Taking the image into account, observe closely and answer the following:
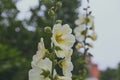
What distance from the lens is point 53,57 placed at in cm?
346

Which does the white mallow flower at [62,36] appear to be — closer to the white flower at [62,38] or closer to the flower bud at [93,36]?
the white flower at [62,38]

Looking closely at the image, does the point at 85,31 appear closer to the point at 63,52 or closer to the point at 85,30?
the point at 85,30

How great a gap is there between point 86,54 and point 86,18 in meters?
0.38

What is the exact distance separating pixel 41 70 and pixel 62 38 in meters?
0.26

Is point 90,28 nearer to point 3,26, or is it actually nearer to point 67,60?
point 67,60

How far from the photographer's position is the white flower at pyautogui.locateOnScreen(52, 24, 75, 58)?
344 cm

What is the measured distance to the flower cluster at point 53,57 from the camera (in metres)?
3.40

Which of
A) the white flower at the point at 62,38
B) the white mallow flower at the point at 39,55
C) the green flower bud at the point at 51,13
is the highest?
the green flower bud at the point at 51,13

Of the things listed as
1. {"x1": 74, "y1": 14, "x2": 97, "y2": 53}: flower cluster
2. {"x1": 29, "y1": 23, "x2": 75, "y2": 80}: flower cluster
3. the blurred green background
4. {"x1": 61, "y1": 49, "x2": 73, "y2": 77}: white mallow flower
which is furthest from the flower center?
the blurred green background

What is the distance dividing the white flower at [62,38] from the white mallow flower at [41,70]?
9 cm

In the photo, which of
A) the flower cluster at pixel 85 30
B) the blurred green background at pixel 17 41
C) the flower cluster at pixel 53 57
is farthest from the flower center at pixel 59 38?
the blurred green background at pixel 17 41

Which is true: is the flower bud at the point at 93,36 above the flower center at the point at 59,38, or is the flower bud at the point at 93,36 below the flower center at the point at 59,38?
above

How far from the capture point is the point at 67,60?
11.6 feet

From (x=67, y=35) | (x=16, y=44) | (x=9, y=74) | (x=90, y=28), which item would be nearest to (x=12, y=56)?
(x=9, y=74)
